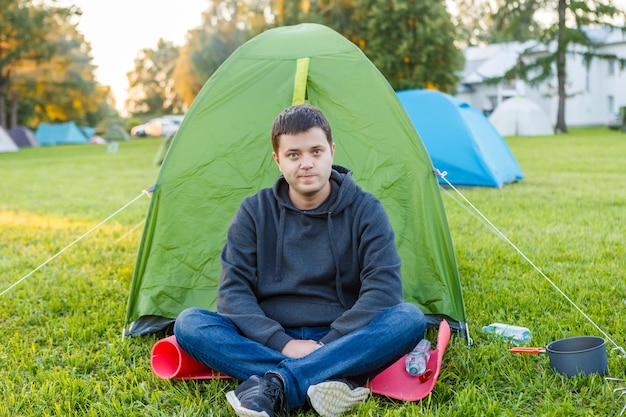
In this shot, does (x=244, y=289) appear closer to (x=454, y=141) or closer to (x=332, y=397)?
(x=332, y=397)

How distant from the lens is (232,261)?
2.60m

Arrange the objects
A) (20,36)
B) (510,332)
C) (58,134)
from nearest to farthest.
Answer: (510,332), (20,36), (58,134)

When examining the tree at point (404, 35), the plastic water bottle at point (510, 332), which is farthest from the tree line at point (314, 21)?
the plastic water bottle at point (510, 332)

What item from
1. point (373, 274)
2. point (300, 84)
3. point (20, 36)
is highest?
point (20, 36)

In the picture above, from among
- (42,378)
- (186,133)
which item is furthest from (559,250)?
(42,378)

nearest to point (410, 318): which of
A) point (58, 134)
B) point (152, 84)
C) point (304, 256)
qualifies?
point (304, 256)

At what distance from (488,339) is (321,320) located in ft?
2.62

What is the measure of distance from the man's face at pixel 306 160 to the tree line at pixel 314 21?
731 inches

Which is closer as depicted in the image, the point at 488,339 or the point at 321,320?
the point at 321,320

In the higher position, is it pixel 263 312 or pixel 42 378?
pixel 263 312

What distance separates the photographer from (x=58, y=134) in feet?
103

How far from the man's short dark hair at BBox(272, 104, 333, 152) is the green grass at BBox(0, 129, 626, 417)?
98 cm

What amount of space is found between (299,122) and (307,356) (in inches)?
33.7

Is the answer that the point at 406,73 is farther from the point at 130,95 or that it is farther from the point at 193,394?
the point at 130,95
